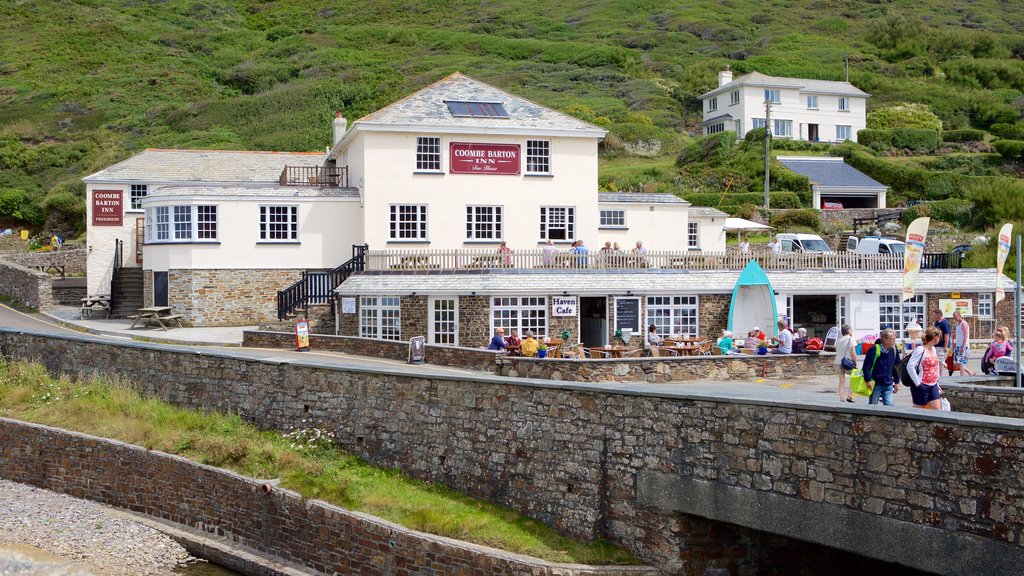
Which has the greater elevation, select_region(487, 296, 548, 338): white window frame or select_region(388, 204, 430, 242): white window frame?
select_region(388, 204, 430, 242): white window frame

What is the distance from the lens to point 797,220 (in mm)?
48969

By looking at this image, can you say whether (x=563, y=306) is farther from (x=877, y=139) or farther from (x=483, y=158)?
(x=877, y=139)

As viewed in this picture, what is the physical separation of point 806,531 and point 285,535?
900cm

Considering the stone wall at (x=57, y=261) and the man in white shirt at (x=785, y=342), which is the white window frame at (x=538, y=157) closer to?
A: the man in white shirt at (x=785, y=342)

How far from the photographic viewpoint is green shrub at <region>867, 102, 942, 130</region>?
77.1 meters

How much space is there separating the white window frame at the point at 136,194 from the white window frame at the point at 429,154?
429 inches

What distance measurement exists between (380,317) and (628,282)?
7.06 m

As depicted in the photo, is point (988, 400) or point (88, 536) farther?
point (88, 536)

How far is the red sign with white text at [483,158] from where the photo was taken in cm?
3381

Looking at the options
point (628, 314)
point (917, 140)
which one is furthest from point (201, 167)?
point (917, 140)

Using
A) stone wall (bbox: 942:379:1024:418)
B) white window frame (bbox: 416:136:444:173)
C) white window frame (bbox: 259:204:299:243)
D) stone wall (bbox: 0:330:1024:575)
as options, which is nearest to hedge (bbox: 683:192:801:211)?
white window frame (bbox: 416:136:444:173)

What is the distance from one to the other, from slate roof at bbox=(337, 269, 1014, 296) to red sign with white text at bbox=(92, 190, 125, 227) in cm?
1253

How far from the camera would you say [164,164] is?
38.7 m

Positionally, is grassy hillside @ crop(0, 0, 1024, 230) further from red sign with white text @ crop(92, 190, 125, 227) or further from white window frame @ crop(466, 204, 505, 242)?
white window frame @ crop(466, 204, 505, 242)
